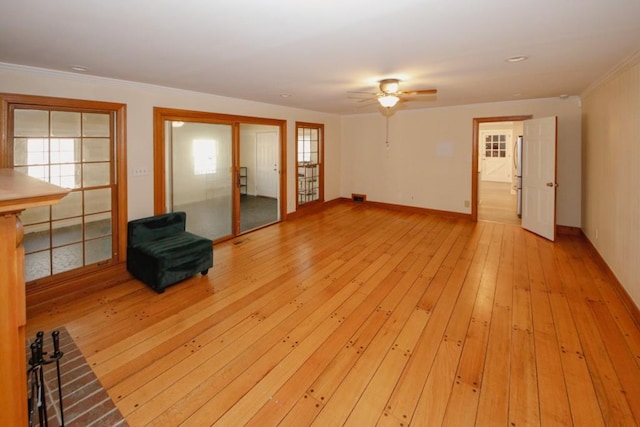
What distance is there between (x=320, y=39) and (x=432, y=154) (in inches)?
210

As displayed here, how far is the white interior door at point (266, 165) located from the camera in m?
8.27

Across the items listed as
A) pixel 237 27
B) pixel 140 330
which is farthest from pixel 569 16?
pixel 140 330

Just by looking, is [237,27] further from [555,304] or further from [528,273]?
[528,273]

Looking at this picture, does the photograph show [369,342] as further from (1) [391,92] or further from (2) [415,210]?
Result: (2) [415,210]

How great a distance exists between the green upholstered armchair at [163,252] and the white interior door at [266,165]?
4085 mm

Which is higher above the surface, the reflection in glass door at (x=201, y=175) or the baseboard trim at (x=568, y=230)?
the reflection in glass door at (x=201, y=175)

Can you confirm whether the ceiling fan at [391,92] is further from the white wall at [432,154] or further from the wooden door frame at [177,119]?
the white wall at [432,154]

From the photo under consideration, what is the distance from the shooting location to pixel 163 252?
3.65 m

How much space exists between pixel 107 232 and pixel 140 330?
5.87 ft

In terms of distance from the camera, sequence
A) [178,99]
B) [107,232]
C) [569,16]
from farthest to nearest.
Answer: [178,99]
[107,232]
[569,16]

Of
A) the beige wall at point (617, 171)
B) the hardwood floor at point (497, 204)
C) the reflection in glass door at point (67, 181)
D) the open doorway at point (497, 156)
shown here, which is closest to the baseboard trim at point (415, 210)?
the hardwood floor at point (497, 204)

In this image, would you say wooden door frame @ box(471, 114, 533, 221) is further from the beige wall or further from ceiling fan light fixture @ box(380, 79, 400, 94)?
ceiling fan light fixture @ box(380, 79, 400, 94)

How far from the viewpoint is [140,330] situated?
9.30 feet

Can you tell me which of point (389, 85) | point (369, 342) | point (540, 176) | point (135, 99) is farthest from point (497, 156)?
point (135, 99)
